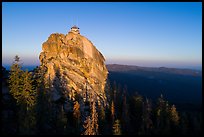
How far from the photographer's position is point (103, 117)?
2400 inches

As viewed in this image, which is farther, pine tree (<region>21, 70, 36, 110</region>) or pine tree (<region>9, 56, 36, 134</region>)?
pine tree (<region>21, 70, 36, 110</region>)

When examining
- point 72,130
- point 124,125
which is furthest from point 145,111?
point 72,130

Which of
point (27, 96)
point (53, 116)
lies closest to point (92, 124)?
point (53, 116)

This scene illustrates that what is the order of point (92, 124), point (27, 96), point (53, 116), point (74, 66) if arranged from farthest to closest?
point (74, 66), point (53, 116), point (92, 124), point (27, 96)

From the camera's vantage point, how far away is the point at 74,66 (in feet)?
252

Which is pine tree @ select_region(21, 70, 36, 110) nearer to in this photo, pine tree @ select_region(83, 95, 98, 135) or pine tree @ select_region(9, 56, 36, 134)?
pine tree @ select_region(9, 56, 36, 134)

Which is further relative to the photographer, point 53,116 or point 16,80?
point 53,116

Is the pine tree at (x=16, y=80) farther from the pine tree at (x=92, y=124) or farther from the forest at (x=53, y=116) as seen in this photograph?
the pine tree at (x=92, y=124)

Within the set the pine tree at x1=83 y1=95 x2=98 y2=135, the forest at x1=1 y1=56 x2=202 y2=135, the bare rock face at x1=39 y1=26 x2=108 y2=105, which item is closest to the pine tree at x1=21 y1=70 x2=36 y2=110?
the forest at x1=1 y1=56 x2=202 y2=135

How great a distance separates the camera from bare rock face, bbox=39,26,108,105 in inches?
2719

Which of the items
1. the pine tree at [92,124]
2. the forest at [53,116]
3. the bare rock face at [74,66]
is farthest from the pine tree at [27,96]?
the bare rock face at [74,66]

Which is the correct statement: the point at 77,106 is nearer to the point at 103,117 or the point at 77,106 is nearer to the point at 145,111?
the point at 103,117

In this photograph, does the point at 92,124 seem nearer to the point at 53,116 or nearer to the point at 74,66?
the point at 53,116

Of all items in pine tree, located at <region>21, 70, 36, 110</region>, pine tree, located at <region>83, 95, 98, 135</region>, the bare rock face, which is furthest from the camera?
the bare rock face
